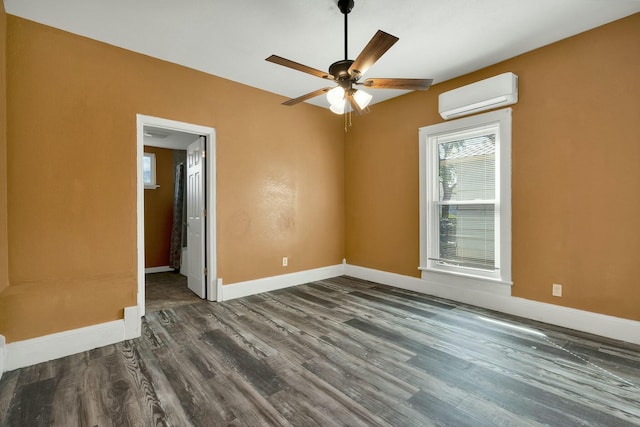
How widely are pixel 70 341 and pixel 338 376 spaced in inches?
90.1

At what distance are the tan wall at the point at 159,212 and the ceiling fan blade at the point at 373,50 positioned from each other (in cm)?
506

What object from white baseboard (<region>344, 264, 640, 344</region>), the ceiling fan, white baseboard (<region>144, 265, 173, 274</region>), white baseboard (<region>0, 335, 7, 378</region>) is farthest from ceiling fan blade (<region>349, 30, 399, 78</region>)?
white baseboard (<region>144, 265, 173, 274</region>)

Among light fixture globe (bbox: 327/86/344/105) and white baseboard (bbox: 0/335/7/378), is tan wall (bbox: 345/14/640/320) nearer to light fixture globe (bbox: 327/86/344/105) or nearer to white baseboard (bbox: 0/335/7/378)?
light fixture globe (bbox: 327/86/344/105)

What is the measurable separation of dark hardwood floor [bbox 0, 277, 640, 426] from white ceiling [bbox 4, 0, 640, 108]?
2.79 meters

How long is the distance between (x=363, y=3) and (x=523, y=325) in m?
3.29

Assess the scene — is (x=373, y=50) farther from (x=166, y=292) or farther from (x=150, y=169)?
(x=150, y=169)

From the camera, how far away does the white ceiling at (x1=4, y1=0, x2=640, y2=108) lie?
2.38m

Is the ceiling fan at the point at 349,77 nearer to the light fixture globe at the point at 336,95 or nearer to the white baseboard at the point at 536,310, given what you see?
the light fixture globe at the point at 336,95

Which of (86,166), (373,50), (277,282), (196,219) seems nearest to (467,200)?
(373,50)

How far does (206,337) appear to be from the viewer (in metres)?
2.76

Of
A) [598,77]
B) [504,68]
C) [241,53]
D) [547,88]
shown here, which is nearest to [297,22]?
[241,53]

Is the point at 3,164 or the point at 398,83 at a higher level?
the point at 398,83

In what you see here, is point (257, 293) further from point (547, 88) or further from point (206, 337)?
point (547, 88)

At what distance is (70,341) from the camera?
8.28 feet
